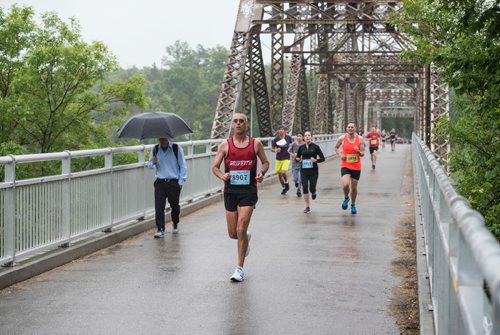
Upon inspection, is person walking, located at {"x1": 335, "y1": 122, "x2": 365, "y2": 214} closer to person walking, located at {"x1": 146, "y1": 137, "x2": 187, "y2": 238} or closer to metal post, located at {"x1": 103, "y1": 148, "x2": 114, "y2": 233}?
person walking, located at {"x1": 146, "y1": 137, "x2": 187, "y2": 238}

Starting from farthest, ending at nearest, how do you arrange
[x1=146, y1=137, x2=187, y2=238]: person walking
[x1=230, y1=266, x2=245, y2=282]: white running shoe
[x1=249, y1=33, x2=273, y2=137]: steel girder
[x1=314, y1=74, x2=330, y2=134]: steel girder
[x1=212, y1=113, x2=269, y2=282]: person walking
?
[x1=314, y1=74, x2=330, y2=134]: steel girder, [x1=249, y1=33, x2=273, y2=137]: steel girder, [x1=146, y1=137, x2=187, y2=238]: person walking, [x1=212, y1=113, x2=269, y2=282]: person walking, [x1=230, y1=266, x2=245, y2=282]: white running shoe

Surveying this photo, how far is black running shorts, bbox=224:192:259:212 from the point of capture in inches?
352

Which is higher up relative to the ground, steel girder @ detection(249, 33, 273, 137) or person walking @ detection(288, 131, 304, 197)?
steel girder @ detection(249, 33, 273, 137)

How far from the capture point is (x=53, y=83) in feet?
130

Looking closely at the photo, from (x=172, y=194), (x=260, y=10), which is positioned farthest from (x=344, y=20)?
(x=172, y=194)

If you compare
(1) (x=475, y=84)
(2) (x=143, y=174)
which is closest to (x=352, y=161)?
(2) (x=143, y=174)

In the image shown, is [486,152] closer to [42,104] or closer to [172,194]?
[172,194]

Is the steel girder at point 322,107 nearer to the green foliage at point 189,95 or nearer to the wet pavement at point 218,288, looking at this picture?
the wet pavement at point 218,288

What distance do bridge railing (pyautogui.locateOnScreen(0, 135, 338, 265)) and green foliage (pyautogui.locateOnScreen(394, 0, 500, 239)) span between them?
15.0 feet

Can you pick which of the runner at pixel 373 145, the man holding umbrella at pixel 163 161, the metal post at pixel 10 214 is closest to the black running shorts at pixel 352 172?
the man holding umbrella at pixel 163 161

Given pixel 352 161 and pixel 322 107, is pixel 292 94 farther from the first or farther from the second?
pixel 352 161

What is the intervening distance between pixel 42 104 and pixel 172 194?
91.3ft

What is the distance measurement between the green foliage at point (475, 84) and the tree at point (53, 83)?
28086 millimetres

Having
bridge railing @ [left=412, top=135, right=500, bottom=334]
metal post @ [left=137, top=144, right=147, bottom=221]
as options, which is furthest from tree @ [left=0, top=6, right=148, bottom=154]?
bridge railing @ [left=412, top=135, right=500, bottom=334]
